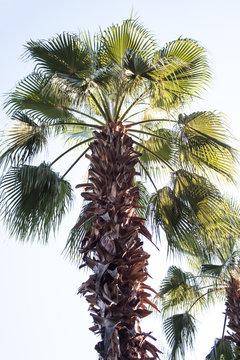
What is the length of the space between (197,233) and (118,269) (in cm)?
249

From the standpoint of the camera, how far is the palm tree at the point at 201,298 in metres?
7.47

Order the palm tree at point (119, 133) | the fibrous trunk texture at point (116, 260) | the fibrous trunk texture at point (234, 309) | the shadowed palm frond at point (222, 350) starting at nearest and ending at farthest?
the fibrous trunk texture at point (116, 260) < the palm tree at point (119, 133) < the fibrous trunk texture at point (234, 309) < the shadowed palm frond at point (222, 350)

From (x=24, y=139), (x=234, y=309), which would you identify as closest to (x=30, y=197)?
(x=24, y=139)

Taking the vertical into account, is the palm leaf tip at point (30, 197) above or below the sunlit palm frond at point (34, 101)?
below

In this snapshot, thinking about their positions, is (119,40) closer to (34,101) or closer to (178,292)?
(34,101)

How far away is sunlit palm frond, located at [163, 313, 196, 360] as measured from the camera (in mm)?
7879

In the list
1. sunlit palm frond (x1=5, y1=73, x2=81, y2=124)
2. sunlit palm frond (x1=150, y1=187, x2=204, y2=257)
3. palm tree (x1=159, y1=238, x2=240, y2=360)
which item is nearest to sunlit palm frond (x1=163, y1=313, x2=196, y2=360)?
palm tree (x1=159, y1=238, x2=240, y2=360)

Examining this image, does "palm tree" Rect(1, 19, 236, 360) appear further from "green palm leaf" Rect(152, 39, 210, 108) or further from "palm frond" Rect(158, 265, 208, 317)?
"palm frond" Rect(158, 265, 208, 317)

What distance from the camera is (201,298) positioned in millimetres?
9172

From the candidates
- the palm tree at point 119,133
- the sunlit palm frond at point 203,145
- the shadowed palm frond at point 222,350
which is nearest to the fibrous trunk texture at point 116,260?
the palm tree at point 119,133

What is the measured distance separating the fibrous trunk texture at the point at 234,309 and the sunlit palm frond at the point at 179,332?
0.93 metres

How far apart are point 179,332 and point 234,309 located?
145cm

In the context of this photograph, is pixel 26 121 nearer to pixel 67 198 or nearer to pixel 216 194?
pixel 67 198

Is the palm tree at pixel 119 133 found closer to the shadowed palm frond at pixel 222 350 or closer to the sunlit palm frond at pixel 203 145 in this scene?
the sunlit palm frond at pixel 203 145
